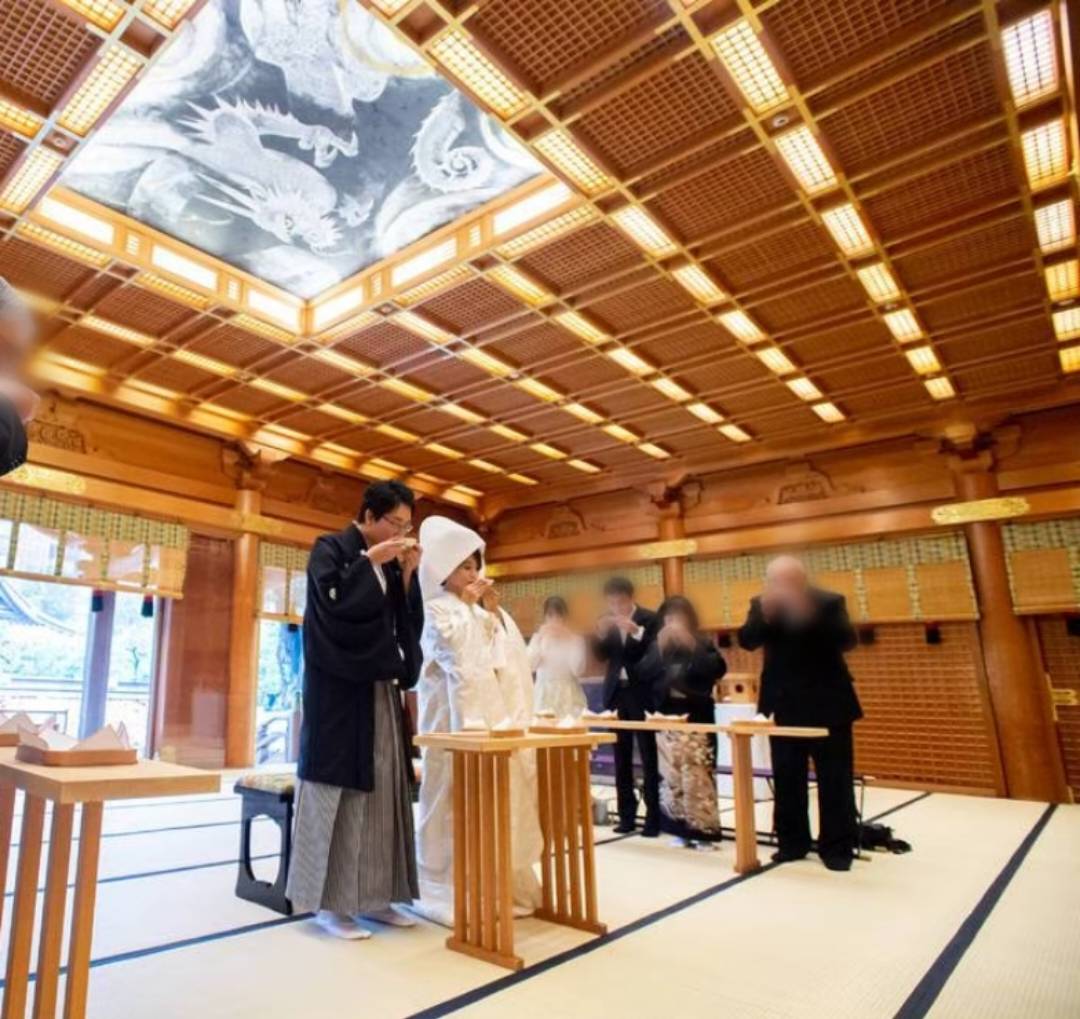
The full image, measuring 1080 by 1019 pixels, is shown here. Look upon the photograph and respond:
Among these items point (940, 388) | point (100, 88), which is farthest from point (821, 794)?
point (100, 88)

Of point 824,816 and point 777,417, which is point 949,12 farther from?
point 777,417

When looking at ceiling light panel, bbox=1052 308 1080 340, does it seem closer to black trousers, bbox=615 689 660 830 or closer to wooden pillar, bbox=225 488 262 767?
black trousers, bbox=615 689 660 830

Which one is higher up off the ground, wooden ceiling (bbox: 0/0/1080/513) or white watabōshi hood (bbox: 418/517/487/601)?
wooden ceiling (bbox: 0/0/1080/513)

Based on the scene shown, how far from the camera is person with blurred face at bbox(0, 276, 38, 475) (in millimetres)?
1139

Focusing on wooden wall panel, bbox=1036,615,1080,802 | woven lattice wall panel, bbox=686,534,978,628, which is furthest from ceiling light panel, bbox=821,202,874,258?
wooden wall panel, bbox=1036,615,1080,802

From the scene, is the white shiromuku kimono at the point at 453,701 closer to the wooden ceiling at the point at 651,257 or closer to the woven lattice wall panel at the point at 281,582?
the wooden ceiling at the point at 651,257

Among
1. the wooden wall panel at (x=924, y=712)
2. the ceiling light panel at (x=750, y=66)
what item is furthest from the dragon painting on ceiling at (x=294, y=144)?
the wooden wall panel at (x=924, y=712)

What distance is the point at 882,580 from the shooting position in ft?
25.9

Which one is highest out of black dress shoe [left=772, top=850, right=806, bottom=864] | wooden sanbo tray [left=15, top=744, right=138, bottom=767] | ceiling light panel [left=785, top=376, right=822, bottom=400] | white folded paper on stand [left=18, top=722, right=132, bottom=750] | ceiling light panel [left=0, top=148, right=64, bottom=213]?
ceiling light panel [left=0, top=148, right=64, bottom=213]

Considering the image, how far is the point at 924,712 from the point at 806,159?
232 inches

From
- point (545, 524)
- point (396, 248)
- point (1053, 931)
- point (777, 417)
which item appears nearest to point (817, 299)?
point (777, 417)

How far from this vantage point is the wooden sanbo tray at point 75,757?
128cm

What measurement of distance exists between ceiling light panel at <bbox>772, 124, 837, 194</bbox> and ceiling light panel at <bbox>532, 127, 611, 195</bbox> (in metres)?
0.99

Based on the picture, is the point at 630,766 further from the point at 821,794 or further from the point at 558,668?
the point at 821,794
